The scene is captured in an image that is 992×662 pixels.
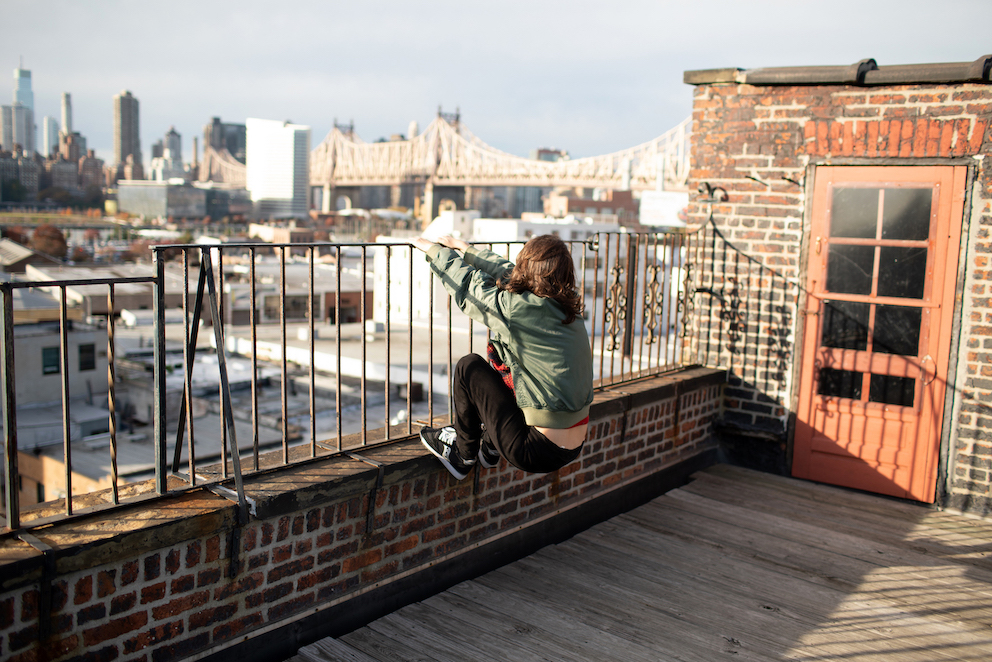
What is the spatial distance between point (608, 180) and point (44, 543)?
230 ft

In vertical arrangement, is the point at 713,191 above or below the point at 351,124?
below

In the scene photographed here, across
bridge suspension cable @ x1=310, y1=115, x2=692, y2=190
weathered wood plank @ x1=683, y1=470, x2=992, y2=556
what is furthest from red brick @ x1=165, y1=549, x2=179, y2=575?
bridge suspension cable @ x1=310, y1=115, x2=692, y2=190

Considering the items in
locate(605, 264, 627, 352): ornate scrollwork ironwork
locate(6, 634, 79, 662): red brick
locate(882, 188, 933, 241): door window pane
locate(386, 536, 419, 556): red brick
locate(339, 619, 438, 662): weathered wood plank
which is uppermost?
locate(882, 188, 933, 241): door window pane

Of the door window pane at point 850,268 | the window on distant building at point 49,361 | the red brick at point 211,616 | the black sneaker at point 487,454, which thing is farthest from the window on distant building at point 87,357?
the red brick at point 211,616

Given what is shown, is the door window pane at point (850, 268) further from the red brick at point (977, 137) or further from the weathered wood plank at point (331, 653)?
Answer: the weathered wood plank at point (331, 653)

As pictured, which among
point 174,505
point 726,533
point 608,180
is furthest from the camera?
point 608,180

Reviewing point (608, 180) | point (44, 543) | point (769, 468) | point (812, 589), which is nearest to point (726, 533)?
point (812, 589)

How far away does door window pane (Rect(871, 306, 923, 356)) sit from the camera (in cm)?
455

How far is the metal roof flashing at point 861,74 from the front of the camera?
4.24 m

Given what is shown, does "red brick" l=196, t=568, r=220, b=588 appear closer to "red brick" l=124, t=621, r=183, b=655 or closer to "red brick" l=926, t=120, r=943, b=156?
"red brick" l=124, t=621, r=183, b=655

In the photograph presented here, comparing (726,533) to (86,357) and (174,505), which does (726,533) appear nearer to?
(174,505)

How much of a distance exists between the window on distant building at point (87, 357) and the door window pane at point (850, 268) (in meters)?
32.6

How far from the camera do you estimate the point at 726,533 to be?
4.10 meters

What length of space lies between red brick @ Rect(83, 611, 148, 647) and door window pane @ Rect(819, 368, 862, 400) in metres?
4.06
